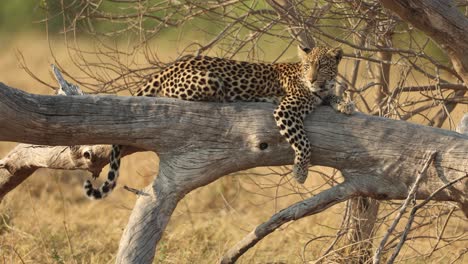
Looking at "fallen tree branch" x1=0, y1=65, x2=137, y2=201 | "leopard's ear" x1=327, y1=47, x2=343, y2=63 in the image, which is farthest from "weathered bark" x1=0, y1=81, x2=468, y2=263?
"leopard's ear" x1=327, y1=47, x2=343, y2=63

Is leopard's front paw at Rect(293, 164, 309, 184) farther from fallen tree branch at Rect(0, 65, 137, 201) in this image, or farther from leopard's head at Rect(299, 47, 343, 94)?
fallen tree branch at Rect(0, 65, 137, 201)

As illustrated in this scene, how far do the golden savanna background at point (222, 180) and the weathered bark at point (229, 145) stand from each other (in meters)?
0.84

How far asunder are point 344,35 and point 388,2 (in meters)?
2.63

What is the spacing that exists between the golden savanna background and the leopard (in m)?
0.31

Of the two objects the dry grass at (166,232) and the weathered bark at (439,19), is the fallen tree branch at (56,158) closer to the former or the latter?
the dry grass at (166,232)

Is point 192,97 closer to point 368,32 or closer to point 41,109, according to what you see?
point 41,109

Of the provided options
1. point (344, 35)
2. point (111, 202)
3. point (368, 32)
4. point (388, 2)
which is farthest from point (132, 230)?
point (111, 202)

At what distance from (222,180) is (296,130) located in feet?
20.1

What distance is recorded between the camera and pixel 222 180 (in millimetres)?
10938

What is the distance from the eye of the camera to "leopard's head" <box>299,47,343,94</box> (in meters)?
5.48

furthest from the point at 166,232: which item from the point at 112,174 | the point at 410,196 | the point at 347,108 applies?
the point at 410,196

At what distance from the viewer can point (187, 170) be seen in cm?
483

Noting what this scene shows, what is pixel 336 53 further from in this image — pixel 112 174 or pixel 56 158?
pixel 56 158

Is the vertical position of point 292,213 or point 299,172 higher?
point 299,172
